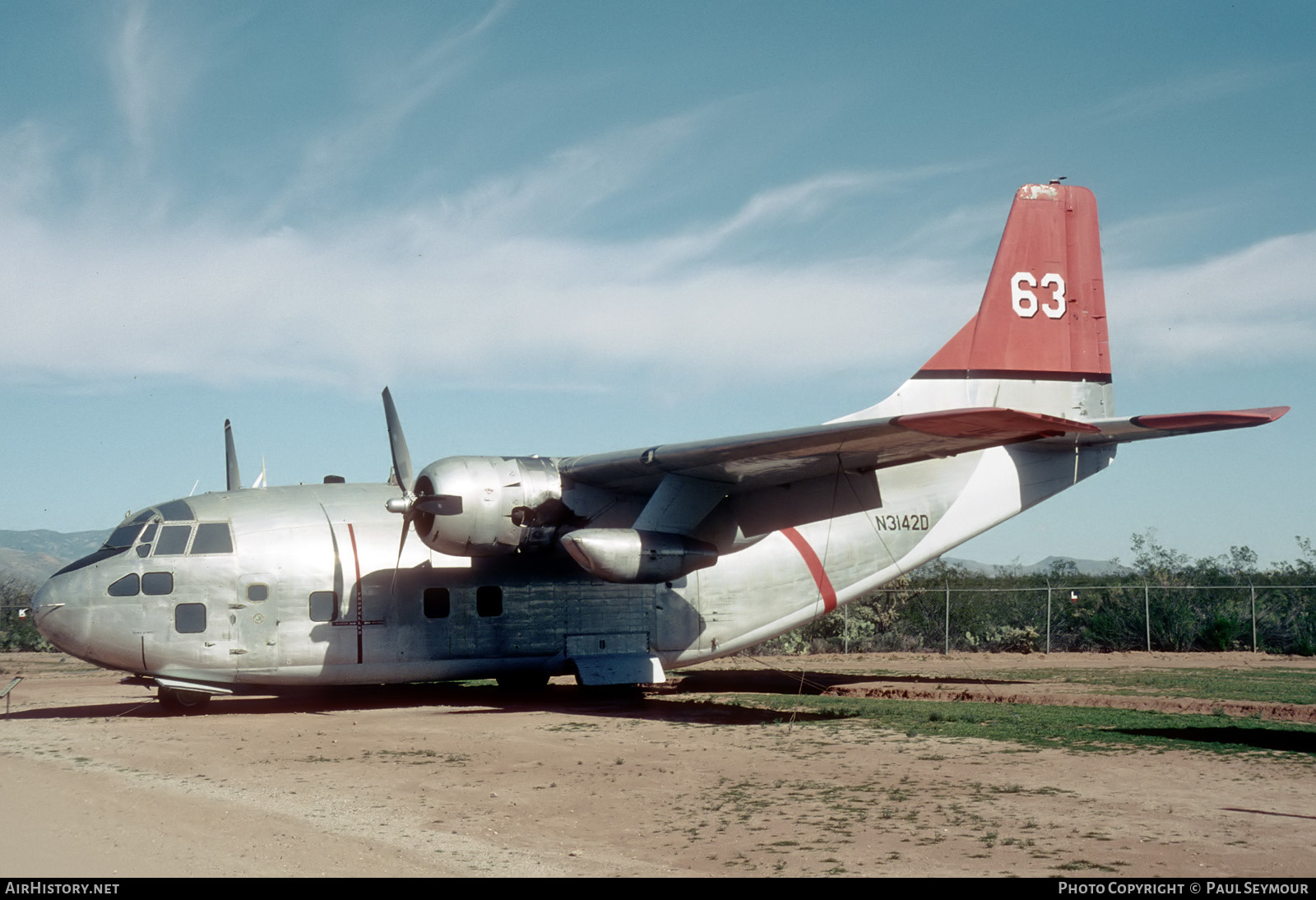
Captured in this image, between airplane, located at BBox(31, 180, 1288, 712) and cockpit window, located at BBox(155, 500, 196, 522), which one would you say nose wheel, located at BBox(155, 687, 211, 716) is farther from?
cockpit window, located at BBox(155, 500, 196, 522)

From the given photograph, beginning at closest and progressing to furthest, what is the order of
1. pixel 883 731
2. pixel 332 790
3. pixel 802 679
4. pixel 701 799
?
pixel 701 799 → pixel 332 790 → pixel 883 731 → pixel 802 679

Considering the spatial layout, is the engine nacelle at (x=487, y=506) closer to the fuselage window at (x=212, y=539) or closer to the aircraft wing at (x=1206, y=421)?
the fuselage window at (x=212, y=539)

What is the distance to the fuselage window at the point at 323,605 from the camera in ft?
51.4

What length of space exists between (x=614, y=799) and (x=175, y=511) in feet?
32.0

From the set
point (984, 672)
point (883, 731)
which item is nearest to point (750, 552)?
point (883, 731)

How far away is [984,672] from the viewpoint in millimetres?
22547

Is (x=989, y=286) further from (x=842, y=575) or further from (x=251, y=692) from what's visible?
(x=251, y=692)

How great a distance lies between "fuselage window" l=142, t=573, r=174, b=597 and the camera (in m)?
15.1

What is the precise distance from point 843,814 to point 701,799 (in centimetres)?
128

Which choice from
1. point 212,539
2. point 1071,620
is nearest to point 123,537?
point 212,539

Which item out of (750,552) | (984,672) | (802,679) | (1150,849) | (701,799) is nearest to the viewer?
(1150,849)

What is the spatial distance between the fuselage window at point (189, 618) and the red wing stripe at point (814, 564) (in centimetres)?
904

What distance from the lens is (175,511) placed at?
1580cm
